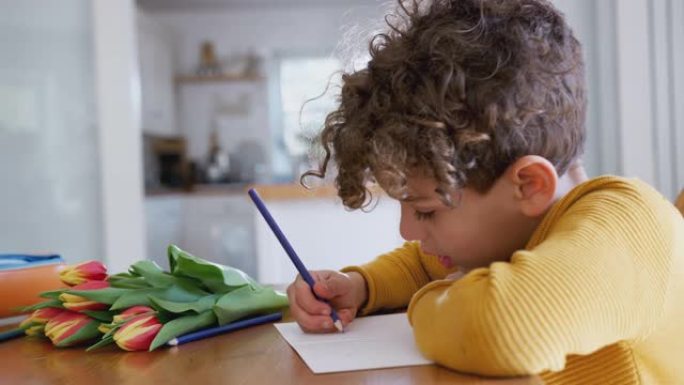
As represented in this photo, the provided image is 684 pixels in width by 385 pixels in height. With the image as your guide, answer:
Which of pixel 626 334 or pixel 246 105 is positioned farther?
pixel 246 105

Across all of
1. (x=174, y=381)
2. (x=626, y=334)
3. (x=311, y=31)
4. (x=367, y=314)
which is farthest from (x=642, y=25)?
(x=311, y=31)

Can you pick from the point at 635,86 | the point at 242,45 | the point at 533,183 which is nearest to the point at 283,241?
the point at 533,183

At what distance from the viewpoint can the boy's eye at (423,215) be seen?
74 centimetres

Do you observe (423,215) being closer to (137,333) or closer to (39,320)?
(137,333)

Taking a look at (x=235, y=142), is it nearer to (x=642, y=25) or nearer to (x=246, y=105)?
(x=246, y=105)

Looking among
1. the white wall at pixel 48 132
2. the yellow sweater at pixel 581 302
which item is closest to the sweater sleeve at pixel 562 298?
the yellow sweater at pixel 581 302

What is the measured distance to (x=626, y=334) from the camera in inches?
22.7

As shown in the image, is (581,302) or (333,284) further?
(333,284)

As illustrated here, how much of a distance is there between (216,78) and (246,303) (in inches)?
233

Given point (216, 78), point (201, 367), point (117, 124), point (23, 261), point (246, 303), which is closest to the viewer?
point (201, 367)

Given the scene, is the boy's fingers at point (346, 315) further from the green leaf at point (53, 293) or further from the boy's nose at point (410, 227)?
the green leaf at point (53, 293)

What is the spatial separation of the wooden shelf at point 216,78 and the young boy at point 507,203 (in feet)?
19.1

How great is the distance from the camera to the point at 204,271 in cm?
83

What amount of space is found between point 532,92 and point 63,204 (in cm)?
213
